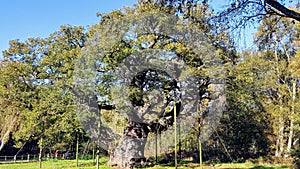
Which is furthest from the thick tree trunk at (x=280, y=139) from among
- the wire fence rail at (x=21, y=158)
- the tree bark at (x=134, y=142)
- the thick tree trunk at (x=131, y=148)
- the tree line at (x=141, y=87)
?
the wire fence rail at (x=21, y=158)

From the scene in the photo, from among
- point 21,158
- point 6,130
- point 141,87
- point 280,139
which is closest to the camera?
point 141,87

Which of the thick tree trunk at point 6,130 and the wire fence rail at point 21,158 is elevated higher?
the thick tree trunk at point 6,130

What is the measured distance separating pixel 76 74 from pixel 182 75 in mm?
4329

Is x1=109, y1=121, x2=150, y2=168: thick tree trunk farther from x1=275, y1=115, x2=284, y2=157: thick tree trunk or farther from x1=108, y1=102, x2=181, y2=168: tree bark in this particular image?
x1=275, y1=115, x2=284, y2=157: thick tree trunk

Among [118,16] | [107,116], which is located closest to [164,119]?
[107,116]

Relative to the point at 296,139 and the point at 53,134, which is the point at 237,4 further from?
the point at 296,139

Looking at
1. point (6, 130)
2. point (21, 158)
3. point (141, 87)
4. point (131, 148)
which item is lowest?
point (21, 158)

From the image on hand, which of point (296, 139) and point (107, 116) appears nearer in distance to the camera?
point (107, 116)

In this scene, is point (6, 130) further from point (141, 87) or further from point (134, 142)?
point (141, 87)

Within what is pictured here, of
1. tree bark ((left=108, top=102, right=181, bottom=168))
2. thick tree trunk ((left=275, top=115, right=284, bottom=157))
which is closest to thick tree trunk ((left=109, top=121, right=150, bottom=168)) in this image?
tree bark ((left=108, top=102, right=181, bottom=168))

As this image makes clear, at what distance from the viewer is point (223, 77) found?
11477 millimetres

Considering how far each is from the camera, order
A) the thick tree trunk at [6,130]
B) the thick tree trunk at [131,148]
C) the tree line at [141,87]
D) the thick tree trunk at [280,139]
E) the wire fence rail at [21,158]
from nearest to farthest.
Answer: the tree line at [141,87]
the thick tree trunk at [131,148]
the thick tree trunk at [280,139]
the thick tree trunk at [6,130]
the wire fence rail at [21,158]

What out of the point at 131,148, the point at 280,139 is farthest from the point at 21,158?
the point at 280,139

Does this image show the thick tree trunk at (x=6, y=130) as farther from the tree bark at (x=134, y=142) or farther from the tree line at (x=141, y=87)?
the tree bark at (x=134, y=142)
